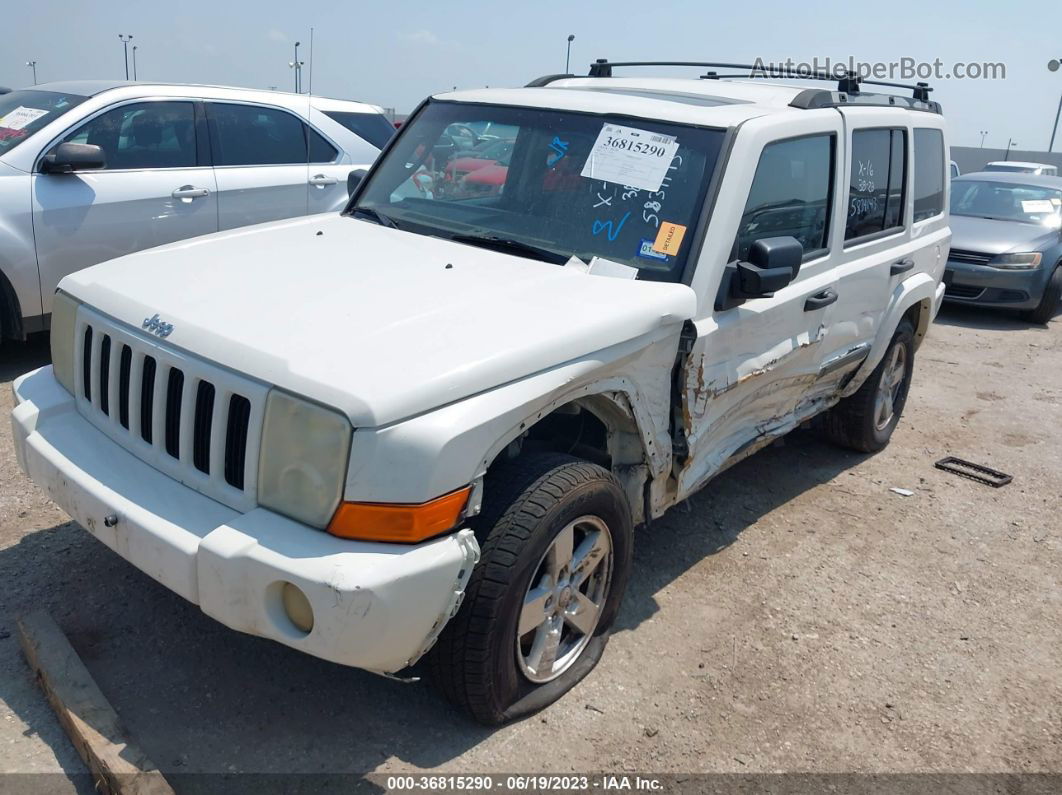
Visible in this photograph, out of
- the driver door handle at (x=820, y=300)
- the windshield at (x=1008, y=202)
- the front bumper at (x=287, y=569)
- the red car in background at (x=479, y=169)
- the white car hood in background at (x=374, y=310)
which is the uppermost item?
the red car in background at (x=479, y=169)

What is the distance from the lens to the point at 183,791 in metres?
2.66

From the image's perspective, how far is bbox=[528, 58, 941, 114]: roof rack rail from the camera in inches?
170

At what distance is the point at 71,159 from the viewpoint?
223 inches

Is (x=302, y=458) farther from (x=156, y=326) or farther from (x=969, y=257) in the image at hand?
(x=969, y=257)

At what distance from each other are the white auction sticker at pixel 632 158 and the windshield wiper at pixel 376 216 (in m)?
0.87

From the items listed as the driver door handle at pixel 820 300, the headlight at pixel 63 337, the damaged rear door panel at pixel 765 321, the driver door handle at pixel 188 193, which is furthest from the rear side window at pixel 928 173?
the driver door handle at pixel 188 193

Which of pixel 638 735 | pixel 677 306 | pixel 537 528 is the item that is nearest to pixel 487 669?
pixel 537 528

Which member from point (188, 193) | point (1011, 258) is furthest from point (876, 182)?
point (1011, 258)

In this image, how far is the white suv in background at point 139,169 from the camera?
5.70 meters

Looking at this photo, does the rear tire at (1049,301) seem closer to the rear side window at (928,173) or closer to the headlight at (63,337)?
the rear side window at (928,173)

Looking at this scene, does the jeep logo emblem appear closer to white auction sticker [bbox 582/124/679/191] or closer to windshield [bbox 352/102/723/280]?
windshield [bbox 352/102/723/280]

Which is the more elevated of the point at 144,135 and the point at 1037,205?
the point at 144,135

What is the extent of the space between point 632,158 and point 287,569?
214 centimetres

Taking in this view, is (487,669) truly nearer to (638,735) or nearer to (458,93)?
(638,735)
